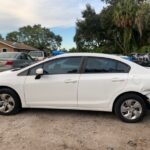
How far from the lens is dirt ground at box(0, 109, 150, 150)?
4992mm

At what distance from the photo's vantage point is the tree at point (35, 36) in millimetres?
94812

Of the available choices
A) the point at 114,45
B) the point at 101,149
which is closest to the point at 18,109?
the point at 101,149

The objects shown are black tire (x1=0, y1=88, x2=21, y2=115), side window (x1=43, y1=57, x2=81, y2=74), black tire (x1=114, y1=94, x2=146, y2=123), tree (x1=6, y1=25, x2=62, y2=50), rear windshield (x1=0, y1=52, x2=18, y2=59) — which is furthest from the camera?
tree (x1=6, y1=25, x2=62, y2=50)

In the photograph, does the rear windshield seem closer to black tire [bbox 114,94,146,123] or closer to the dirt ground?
the dirt ground

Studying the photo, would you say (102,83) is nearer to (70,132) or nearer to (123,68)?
(123,68)

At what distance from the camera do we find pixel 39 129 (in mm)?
5832

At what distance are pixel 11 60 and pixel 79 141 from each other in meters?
12.5

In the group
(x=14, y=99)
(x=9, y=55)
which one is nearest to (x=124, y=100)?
(x=14, y=99)

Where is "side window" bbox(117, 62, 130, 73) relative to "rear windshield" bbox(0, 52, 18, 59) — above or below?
below

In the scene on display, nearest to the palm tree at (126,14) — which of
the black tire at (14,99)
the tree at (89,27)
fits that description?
the tree at (89,27)

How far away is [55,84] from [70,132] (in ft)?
4.38

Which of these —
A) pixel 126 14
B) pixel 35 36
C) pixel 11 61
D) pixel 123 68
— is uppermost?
pixel 35 36

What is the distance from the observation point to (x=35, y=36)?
312ft

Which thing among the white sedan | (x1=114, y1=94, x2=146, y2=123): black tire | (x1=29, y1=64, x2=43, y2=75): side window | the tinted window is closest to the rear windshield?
the white sedan
